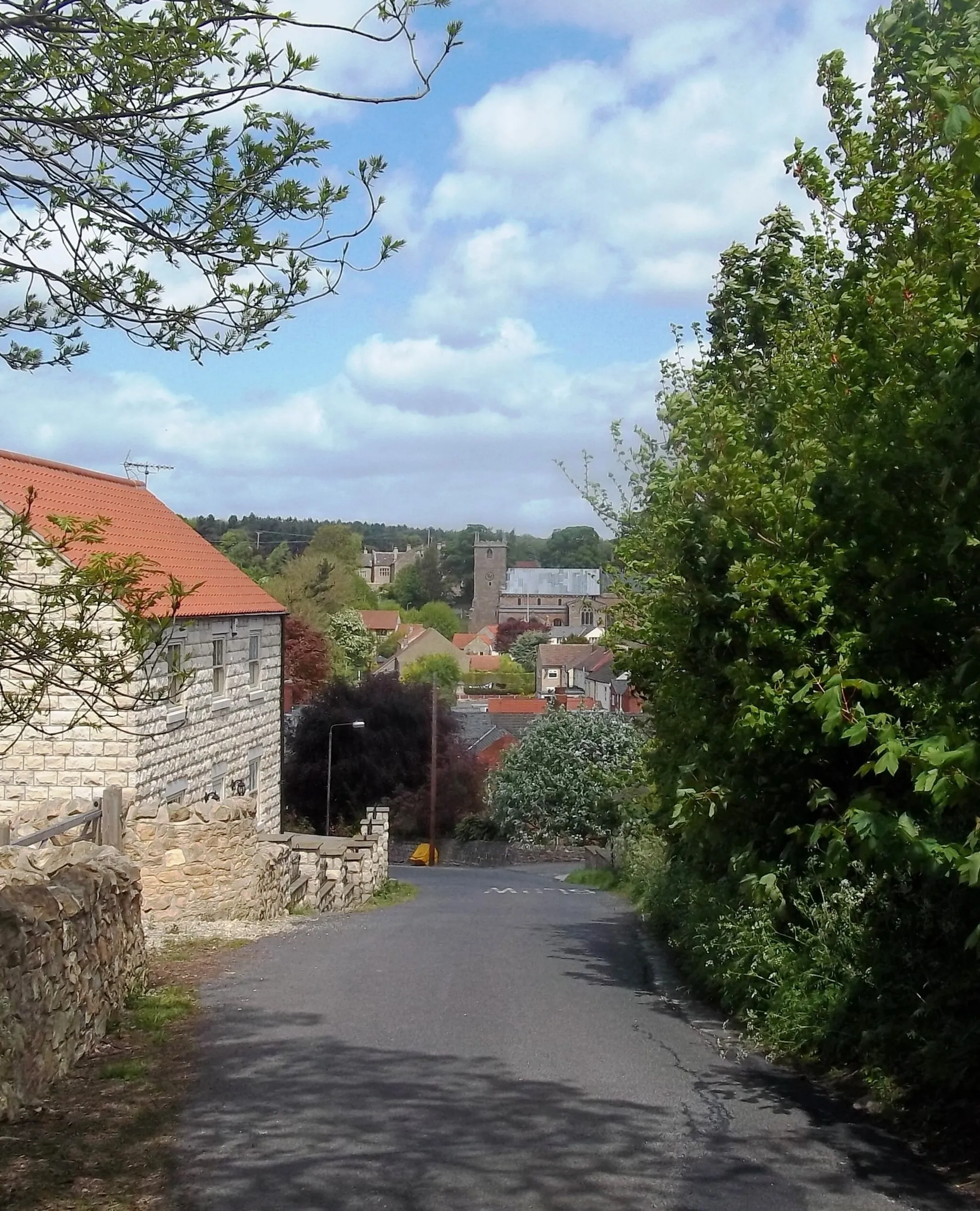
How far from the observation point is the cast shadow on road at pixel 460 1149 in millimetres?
5359

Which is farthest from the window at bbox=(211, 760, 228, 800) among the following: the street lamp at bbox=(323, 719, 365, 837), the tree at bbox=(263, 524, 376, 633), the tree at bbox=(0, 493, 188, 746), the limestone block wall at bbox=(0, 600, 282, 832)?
the tree at bbox=(263, 524, 376, 633)

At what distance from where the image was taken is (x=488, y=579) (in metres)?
150

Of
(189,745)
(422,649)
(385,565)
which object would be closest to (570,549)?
(385,565)

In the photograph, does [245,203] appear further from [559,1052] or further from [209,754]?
[209,754]

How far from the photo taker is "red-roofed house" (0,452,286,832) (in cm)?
1862

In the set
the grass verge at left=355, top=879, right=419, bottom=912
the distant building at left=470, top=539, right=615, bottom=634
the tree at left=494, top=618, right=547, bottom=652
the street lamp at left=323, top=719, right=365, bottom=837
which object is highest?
the distant building at left=470, top=539, right=615, bottom=634

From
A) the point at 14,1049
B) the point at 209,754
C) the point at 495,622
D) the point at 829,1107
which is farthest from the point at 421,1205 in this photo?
the point at 495,622

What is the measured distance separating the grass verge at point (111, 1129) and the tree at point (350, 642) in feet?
211

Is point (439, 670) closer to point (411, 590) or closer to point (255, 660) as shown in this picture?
point (255, 660)

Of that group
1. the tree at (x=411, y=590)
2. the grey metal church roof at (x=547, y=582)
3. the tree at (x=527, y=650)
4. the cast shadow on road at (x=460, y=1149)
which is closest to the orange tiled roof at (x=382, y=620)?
the tree at (x=527, y=650)

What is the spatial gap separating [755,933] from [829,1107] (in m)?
2.50

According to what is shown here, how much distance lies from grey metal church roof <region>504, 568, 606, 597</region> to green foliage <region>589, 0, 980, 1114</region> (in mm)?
128445

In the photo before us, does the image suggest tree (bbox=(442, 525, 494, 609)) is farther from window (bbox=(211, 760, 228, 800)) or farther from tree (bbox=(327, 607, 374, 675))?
window (bbox=(211, 760, 228, 800))

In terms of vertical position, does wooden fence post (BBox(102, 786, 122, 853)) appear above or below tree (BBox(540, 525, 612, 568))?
below
